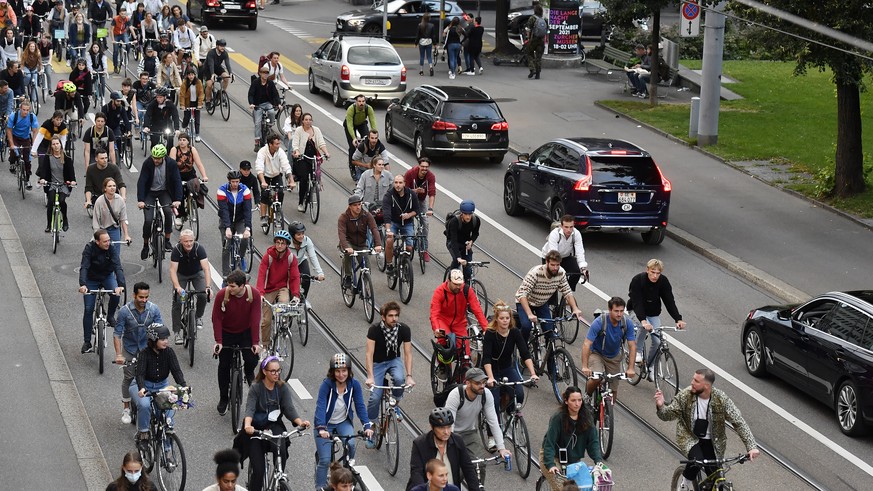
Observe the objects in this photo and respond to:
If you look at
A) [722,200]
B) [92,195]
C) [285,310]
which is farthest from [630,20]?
[285,310]

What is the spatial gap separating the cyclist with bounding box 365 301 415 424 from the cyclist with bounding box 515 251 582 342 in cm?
245

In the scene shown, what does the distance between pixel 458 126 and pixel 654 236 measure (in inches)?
241

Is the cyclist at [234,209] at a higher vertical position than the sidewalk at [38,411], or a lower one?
higher

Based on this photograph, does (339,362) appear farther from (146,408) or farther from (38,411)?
(38,411)

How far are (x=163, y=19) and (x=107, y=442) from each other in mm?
28287

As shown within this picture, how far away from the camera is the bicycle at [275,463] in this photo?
11844 millimetres

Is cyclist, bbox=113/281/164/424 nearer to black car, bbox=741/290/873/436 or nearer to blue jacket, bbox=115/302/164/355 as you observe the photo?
blue jacket, bbox=115/302/164/355

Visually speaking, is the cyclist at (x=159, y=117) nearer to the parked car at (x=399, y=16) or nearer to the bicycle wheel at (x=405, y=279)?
the bicycle wheel at (x=405, y=279)

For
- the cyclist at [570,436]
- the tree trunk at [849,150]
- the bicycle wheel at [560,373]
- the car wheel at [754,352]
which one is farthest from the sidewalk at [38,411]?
the tree trunk at [849,150]

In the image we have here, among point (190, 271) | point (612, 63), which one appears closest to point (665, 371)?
point (190, 271)

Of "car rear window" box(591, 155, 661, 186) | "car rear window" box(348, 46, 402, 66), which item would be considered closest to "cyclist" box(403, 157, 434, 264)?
"car rear window" box(591, 155, 661, 186)

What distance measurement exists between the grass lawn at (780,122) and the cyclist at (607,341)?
12.5 meters

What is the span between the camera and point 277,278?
1634 cm

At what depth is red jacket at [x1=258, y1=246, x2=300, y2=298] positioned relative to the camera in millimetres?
16281
